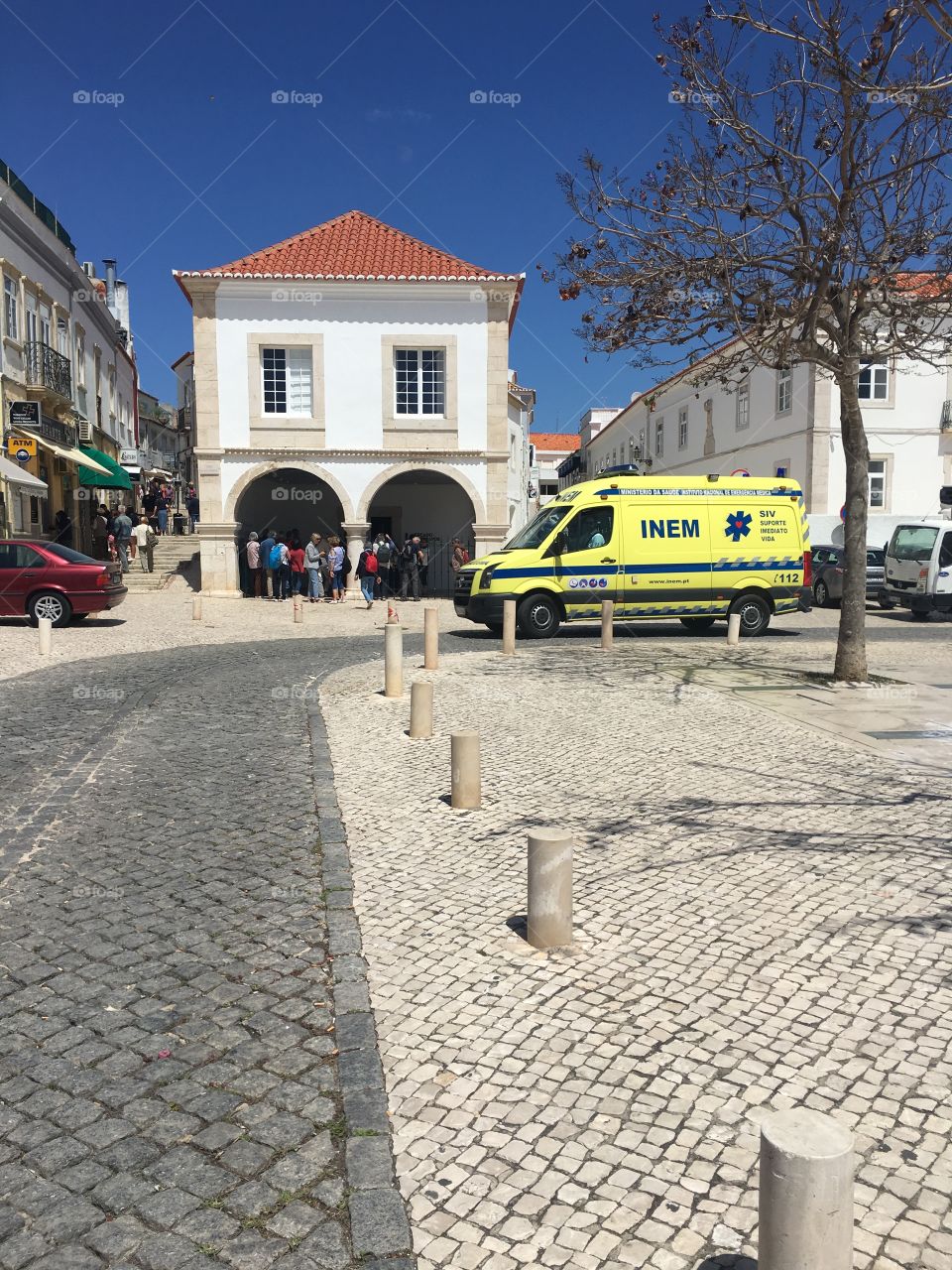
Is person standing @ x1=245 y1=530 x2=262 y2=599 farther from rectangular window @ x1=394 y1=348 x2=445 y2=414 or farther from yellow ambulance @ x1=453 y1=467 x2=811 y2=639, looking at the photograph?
yellow ambulance @ x1=453 y1=467 x2=811 y2=639

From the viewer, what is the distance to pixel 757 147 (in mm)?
10234

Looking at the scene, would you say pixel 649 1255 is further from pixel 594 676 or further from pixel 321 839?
pixel 594 676

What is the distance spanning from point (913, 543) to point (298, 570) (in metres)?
14.4

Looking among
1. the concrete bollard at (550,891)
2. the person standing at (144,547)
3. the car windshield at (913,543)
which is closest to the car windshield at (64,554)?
the person standing at (144,547)

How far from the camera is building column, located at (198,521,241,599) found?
25766mm

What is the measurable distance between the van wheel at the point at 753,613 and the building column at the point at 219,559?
13673 mm

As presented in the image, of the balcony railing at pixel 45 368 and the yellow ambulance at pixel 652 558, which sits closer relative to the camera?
the yellow ambulance at pixel 652 558

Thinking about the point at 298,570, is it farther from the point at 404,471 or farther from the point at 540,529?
the point at 540,529

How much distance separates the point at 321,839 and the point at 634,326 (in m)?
7.33

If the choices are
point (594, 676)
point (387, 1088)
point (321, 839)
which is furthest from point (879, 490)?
point (387, 1088)

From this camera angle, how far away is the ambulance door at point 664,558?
16453 millimetres

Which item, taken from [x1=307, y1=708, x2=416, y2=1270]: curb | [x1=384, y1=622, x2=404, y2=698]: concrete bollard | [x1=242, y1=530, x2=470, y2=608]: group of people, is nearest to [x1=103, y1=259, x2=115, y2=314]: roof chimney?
[x1=242, y1=530, x2=470, y2=608]: group of people

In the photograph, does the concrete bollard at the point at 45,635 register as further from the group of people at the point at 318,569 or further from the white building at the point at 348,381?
the white building at the point at 348,381

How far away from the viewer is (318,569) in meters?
25.3
